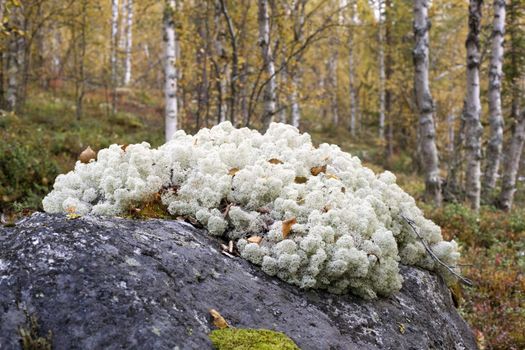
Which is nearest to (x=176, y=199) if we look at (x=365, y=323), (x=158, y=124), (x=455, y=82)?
(x=365, y=323)

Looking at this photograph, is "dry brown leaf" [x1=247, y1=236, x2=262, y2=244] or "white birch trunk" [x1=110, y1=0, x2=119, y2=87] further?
"white birch trunk" [x1=110, y1=0, x2=119, y2=87]

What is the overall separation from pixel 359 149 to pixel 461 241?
15.1 meters

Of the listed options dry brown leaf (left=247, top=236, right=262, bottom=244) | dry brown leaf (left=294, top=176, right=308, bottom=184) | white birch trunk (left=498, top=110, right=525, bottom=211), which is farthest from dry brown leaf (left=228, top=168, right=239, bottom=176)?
white birch trunk (left=498, top=110, right=525, bottom=211)

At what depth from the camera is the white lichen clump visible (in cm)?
277

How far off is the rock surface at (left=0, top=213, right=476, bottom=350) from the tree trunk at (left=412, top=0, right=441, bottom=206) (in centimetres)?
687

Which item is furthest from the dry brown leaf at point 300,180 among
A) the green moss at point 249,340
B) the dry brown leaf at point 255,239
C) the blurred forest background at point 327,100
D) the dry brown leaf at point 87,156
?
→ the blurred forest background at point 327,100

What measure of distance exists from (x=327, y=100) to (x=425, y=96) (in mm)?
7648

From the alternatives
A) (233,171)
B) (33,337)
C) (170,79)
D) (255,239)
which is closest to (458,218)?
(233,171)

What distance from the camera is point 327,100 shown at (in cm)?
1688

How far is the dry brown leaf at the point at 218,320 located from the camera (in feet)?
7.06

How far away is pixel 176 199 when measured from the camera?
3174 millimetres

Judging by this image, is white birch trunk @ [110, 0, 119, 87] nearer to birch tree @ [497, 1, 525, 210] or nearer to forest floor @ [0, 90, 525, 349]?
forest floor @ [0, 90, 525, 349]

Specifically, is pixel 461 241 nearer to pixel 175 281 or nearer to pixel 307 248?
pixel 307 248

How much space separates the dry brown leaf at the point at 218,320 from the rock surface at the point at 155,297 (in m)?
0.03
